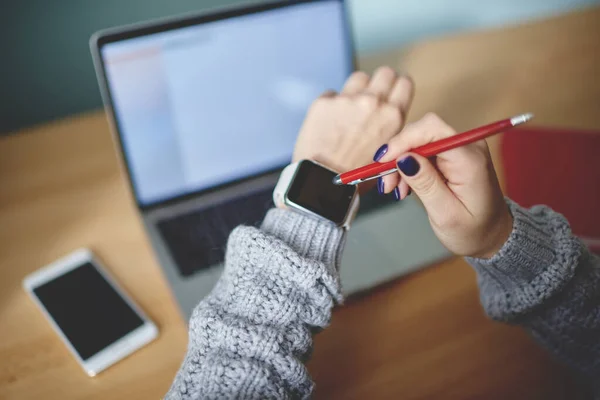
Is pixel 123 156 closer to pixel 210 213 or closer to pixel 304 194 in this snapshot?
pixel 210 213

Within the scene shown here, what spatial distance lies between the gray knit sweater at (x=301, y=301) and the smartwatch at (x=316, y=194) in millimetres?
11

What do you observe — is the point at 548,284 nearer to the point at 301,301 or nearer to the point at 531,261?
the point at 531,261

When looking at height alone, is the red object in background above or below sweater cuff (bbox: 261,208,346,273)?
below

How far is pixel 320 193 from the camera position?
1.54 ft

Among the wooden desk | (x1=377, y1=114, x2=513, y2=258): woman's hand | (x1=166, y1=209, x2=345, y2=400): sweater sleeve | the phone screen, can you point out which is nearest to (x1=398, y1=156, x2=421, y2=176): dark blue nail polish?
(x1=377, y1=114, x2=513, y2=258): woman's hand

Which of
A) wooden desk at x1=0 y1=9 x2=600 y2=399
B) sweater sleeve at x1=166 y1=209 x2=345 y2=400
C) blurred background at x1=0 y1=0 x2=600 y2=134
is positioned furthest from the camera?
blurred background at x1=0 y1=0 x2=600 y2=134

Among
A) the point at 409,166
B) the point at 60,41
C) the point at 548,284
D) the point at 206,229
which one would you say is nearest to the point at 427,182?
the point at 409,166

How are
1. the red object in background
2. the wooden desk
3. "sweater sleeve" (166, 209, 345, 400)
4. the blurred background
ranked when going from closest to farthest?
"sweater sleeve" (166, 209, 345, 400) → the wooden desk → the red object in background → the blurred background

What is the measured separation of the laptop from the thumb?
0.18 metres

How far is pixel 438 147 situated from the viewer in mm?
407

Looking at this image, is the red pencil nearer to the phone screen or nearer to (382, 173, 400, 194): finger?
(382, 173, 400, 194): finger

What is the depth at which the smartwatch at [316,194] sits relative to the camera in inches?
18.1

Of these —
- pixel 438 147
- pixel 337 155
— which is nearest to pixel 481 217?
pixel 438 147

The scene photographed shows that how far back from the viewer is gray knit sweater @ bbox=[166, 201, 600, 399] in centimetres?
37
